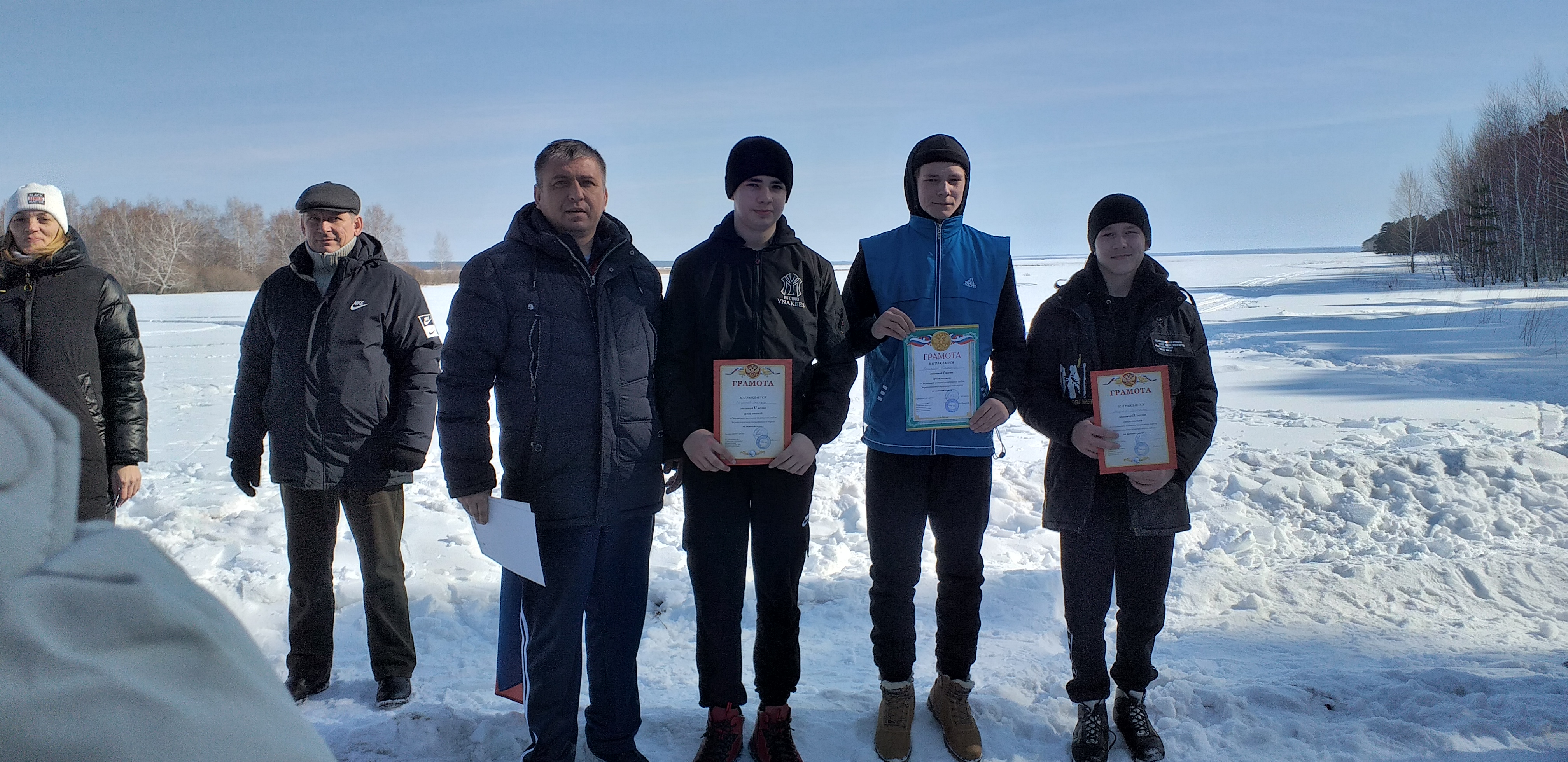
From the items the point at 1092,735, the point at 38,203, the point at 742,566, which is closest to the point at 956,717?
the point at 1092,735

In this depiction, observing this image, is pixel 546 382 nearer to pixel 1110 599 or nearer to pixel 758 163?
pixel 758 163

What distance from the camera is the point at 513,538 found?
294 centimetres

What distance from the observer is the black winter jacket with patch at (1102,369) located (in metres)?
3.31

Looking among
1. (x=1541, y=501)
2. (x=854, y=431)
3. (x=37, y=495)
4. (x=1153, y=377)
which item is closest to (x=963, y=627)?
(x=1153, y=377)

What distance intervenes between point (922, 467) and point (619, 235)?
1.47 metres

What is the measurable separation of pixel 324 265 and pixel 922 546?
2797 mm

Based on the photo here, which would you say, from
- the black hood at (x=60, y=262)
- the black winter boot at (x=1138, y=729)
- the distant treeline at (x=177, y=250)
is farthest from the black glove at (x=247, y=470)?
the distant treeline at (x=177, y=250)

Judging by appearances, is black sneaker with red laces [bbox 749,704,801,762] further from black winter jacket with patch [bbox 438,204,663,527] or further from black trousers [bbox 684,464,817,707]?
black winter jacket with patch [bbox 438,204,663,527]

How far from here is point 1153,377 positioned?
3.28 metres

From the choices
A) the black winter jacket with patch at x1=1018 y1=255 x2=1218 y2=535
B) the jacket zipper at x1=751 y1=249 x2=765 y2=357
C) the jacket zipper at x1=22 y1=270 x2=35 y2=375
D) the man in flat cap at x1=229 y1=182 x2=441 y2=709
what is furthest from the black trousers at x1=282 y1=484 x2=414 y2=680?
the black winter jacket with patch at x1=1018 y1=255 x2=1218 y2=535

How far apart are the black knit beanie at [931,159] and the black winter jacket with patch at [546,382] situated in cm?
129

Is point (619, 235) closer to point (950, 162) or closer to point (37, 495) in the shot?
point (950, 162)

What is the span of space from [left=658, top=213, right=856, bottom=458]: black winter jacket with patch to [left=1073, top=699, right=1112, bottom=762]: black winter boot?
4.77 ft

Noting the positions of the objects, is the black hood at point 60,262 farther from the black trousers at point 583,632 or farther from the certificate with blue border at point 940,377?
the certificate with blue border at point 940,377
